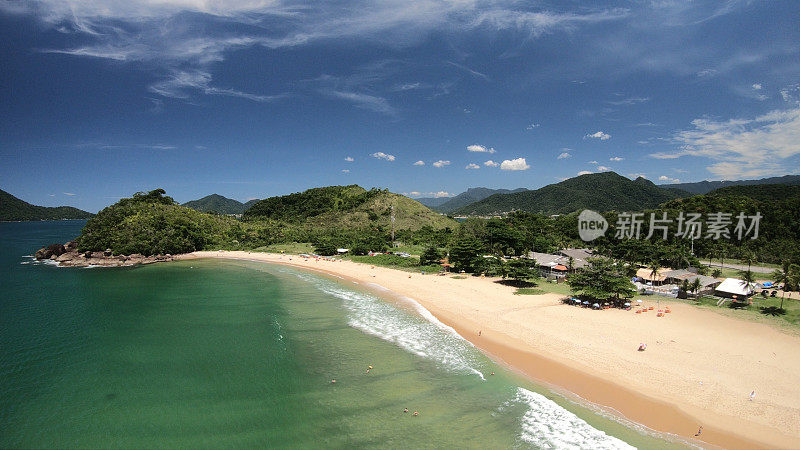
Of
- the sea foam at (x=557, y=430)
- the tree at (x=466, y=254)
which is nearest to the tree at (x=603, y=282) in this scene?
the tree at (x=466, y=254)

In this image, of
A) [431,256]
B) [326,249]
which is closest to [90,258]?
[326,249]

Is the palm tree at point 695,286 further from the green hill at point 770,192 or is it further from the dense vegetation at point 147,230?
the green hill at point 770,192

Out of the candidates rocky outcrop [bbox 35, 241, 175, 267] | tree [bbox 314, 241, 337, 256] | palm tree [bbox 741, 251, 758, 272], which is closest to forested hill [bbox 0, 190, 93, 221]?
rocky outcrop [bbox 35, 241, 175, 267]

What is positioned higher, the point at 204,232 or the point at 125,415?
the point at 204,232

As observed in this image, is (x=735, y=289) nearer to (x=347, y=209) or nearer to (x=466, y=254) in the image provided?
(x=466, y=254)

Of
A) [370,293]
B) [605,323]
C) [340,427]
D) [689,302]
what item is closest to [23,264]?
[370,293]

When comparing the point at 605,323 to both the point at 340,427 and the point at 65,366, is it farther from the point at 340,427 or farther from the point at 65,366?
the point at 65,366
